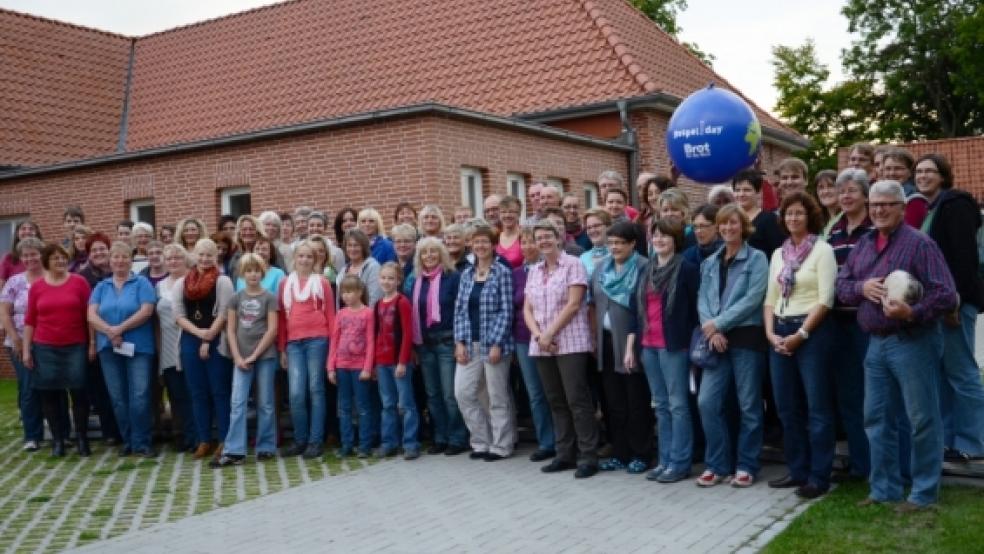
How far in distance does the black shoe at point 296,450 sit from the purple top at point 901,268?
5.05 metres

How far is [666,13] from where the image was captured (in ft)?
116

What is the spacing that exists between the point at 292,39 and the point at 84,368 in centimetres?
1476

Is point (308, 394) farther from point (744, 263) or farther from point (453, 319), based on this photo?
point (744, 263)

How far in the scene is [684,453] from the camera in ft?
24.7

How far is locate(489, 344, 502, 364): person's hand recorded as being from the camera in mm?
8469

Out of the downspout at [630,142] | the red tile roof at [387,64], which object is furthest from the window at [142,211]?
the downspout at [630,142]

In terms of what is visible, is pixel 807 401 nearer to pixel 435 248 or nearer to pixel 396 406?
pixel 435 248

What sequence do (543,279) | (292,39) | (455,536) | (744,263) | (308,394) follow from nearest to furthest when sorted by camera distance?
(455,536) → (744,263) → (543,279) → (308,394) → (292,39)

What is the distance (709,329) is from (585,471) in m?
1.52

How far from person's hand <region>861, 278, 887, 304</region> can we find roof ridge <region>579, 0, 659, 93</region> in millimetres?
12022

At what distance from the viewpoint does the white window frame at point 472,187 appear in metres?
14.6

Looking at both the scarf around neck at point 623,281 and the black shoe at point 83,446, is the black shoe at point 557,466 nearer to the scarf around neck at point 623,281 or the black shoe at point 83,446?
→ the scarf around neck at point 623,281

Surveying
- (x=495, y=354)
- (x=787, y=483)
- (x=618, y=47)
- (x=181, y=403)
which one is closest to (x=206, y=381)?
(x=181, y=403)

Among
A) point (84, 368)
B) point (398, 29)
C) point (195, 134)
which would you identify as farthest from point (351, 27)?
point (84, 368)
